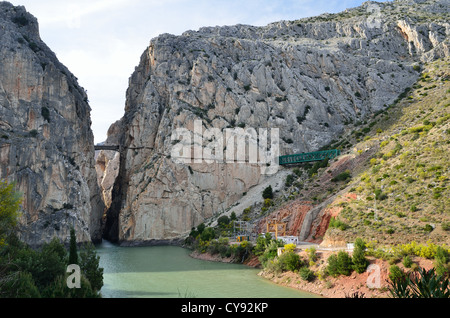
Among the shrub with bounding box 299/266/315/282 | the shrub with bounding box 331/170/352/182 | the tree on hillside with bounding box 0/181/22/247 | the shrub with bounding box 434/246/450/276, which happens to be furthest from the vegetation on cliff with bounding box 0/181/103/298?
the shrub with bounding box 331/170/352/182

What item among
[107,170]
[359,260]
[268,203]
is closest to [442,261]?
[359,260]

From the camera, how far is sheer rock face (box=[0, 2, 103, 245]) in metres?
59.5

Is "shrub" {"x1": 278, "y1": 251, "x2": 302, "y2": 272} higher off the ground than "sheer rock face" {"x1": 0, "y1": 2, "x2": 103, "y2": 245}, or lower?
lower

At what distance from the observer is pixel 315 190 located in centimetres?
5447

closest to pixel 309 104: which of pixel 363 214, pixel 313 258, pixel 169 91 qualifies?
pixel 169 91

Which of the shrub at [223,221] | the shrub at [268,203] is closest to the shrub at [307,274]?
the shrub at [223,221]

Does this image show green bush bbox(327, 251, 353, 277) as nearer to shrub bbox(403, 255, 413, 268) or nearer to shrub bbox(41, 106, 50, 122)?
shrub bbox(403, 255, 413, 268)

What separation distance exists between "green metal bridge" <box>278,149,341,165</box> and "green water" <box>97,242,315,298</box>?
33.7 metres

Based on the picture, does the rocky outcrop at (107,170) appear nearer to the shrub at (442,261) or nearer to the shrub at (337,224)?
the shrub at (337,224)

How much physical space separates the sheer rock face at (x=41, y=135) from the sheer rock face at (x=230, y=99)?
11.8 m

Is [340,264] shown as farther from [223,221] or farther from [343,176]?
[223,221]

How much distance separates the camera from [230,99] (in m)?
81.9

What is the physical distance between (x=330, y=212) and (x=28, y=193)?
47.0 meters

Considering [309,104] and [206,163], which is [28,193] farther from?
[309,104]
